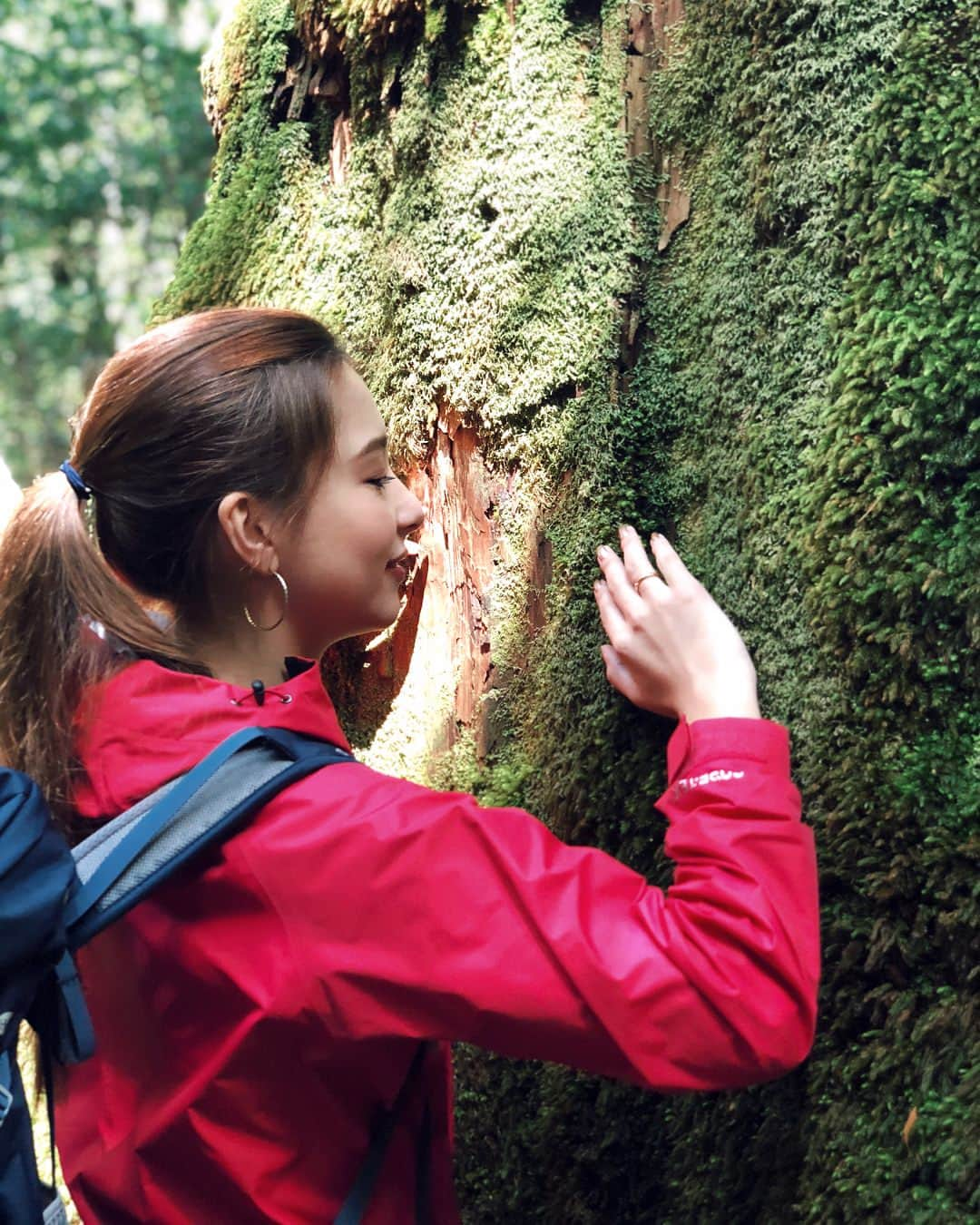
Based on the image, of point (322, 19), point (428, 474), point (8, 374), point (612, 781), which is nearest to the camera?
point (612, 781)

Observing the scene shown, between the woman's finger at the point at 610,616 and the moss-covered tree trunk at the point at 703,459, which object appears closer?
the moss-covered tree trunk at the point at 703,459

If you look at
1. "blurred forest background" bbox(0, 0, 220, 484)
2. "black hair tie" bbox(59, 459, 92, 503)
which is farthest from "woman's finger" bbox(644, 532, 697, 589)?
"blurred forest background" bbox(0, 0, 220, 484)

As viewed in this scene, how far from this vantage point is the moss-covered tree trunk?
173 cm

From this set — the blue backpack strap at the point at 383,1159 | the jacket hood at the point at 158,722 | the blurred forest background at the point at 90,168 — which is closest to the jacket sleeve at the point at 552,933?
the jacket hood at the point at 158,722

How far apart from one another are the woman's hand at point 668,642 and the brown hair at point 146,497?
1.92 ft

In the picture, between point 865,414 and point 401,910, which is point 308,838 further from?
point 865,414

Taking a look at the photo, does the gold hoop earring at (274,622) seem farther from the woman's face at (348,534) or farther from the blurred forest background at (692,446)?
the blurred forest background at (692,446)

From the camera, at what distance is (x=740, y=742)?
5.33ft

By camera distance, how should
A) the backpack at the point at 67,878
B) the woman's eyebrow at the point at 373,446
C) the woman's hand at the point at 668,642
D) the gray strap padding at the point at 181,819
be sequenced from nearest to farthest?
the backpack at the point at 67,878
the gray strap padding at the point at 181,819
the woman's hand at the point at 668,642
the woman's eyebrow at the point at 373,446

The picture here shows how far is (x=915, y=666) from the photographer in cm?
177

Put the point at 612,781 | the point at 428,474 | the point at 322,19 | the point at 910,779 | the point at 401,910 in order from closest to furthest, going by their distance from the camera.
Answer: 1. the point at 401,910
2. the point at 910,779
3. the point at 612,781
4. the point at 428,474
5. the point at 322,19

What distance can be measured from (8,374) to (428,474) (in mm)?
20620

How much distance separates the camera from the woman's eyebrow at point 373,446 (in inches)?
80.2

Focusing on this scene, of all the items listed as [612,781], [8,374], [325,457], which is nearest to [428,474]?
[325,457]
